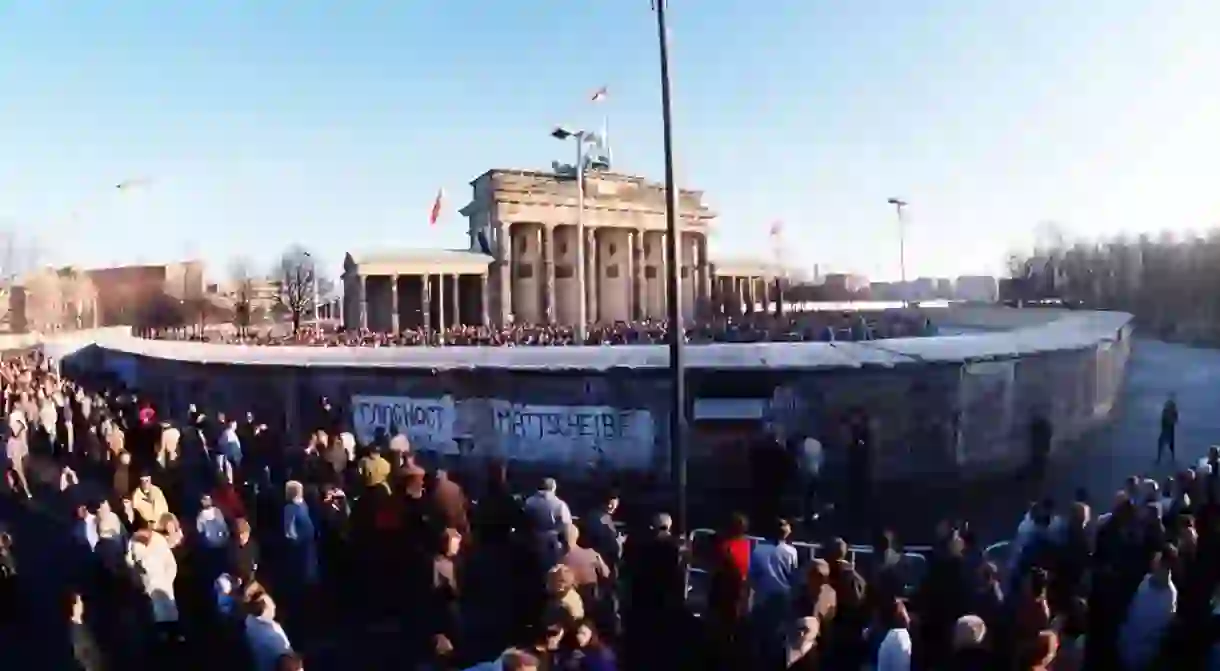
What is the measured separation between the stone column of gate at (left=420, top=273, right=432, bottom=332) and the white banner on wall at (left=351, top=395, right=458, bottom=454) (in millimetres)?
43518

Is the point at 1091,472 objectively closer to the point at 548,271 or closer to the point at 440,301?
the point at 440,301

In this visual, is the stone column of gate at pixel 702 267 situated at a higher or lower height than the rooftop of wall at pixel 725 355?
higher

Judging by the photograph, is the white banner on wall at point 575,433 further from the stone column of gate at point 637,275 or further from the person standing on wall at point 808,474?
the stone column of gate at point 637,275

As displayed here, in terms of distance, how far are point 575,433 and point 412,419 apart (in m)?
3.80

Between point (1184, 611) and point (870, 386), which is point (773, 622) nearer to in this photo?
point (1184, 611)

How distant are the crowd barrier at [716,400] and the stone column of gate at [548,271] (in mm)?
54969

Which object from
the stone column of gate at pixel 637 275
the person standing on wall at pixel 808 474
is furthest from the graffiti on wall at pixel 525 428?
the stone column of gate at pixel 637 275

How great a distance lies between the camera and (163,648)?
8500 millimetres

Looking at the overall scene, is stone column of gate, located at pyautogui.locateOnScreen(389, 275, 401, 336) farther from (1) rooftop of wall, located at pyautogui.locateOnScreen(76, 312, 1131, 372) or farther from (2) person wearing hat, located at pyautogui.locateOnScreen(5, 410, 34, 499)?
(2) person wearing hat, located at pyautogui.locateOnScreen(5, 410, 34, 499)

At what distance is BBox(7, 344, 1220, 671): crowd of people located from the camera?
21.9ft

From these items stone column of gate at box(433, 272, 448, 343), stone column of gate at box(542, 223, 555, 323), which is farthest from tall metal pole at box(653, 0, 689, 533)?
stone column of gate at box(542, 223, 555, 323)

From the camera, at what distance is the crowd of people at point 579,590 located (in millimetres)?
6660

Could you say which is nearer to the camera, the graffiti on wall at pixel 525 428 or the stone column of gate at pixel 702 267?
the graffiti on wall at pixel 525 428

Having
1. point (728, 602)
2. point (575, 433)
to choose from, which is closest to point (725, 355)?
point (575, 433)
